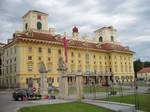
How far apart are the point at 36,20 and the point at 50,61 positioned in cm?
1469

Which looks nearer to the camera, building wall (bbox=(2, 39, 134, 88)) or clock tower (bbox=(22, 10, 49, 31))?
building wall (bbox=(2, 39, 134, 88))

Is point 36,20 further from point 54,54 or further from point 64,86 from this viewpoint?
point 64,86

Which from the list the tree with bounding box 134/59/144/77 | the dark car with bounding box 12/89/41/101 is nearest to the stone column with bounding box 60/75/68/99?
the dark car with bounding box 12/89/41/101

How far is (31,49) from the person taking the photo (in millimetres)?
70812

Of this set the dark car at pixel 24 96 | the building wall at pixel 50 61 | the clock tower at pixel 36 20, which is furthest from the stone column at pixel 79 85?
the clock tower at pixel 36 20

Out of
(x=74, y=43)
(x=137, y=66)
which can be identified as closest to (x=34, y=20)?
(x=74, y=43)

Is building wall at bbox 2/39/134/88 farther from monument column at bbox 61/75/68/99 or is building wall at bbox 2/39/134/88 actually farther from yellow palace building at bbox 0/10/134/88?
monument column at bbox 61/75/68/99

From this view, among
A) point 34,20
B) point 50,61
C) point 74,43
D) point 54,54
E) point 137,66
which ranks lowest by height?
point 137,66

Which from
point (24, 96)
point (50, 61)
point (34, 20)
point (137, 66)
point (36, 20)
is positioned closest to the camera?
point (24, 96)

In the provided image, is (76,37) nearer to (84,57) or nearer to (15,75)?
(84,57)

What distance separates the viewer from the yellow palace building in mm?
69188

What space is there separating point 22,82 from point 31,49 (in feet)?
33.7

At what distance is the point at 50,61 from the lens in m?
75.2

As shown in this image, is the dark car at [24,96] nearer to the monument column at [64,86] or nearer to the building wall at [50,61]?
the monument column at [64,86]
